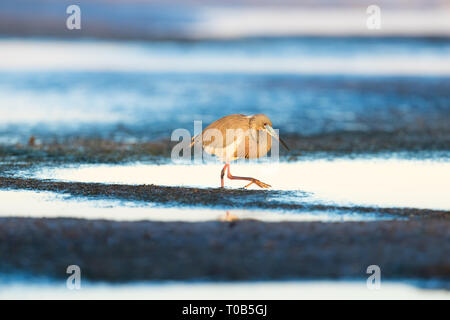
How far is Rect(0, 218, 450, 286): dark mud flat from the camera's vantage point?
22.7 ft

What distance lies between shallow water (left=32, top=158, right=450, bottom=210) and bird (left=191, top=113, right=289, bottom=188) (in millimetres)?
493

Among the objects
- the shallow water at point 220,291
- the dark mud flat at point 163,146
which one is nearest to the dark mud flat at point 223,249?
the shallow water at point 220,291

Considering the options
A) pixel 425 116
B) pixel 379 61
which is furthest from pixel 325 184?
pixel 379 61

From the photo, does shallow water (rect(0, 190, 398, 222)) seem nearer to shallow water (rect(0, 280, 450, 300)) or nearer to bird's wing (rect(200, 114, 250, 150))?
bird's wing (rect(200, 114, 250, 150))

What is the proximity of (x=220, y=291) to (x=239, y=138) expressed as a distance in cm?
380

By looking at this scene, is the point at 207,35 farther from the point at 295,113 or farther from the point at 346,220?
the point at 346,220

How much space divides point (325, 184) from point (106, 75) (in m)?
13.7

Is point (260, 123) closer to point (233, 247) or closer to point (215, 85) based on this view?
point (233, 247)

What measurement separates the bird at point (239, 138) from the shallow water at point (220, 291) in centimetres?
364

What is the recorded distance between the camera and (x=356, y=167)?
11922 millimetres

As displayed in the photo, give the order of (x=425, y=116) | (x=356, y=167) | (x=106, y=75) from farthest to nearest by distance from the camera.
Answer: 1. (x=106, y=75)
2. (x=425, y=116)
3. (x=356, y=167)

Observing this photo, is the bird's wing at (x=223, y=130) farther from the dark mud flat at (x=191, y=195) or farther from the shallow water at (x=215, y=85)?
the shallow water at (x=215, y=85)

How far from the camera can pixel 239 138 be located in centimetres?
1016

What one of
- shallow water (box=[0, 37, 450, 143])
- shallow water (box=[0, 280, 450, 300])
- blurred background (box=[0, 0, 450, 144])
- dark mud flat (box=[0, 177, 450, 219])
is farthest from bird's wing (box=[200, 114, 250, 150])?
shallow water (box=[0, 37, 450, 143])
